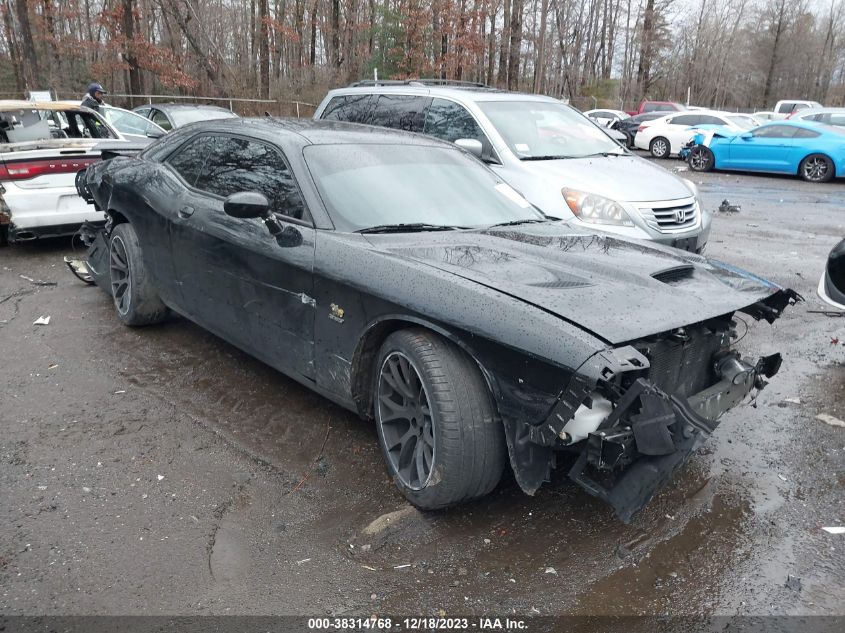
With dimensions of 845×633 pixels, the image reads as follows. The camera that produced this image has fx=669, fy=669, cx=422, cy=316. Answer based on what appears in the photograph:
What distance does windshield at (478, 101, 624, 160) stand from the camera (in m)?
6.70

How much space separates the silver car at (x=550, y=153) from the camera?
19.6ft

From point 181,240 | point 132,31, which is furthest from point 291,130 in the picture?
point 132,31

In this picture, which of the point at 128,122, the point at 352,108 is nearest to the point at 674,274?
the point at 352,108

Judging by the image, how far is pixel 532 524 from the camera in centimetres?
298

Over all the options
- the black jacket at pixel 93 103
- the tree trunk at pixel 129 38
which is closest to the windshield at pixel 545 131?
the black jacket at pixel 93 103

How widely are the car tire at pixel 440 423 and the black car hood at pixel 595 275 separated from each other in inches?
15.0

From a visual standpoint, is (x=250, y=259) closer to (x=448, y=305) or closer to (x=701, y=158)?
(x=448, y=305)

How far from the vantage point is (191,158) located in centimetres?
461

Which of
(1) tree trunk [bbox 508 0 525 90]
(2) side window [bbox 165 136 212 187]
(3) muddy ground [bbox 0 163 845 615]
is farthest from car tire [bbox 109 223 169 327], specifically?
(1) tree trunk [bbox 508 0 525 90]

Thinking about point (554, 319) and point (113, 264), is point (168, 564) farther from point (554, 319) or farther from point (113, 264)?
point (113, 264)

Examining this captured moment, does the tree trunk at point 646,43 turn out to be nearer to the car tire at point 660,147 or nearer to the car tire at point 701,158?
the car tire at point 660,147

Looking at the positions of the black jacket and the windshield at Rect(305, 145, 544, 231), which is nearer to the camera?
the windshield at Rect(305, 145, 544, 231)

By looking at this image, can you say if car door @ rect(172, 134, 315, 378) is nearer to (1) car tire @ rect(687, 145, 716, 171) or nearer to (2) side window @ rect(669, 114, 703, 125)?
(1) car tire @ rect(687, 145, 716, 171)

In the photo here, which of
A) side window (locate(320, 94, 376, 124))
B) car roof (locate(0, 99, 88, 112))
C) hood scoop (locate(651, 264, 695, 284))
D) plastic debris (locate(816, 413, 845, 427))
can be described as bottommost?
plastic debris (locate(816, 413, 845, 427))
